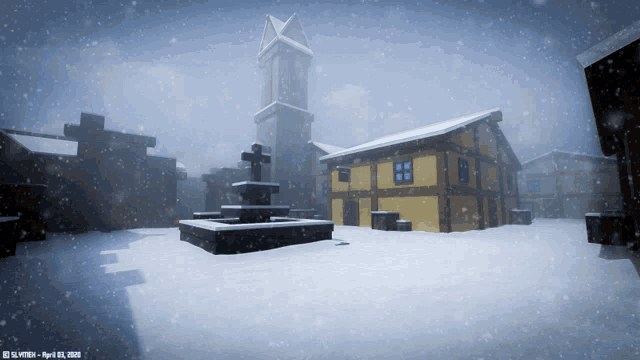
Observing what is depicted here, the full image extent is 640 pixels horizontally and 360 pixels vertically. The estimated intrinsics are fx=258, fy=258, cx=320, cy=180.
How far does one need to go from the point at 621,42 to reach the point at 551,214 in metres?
29.0

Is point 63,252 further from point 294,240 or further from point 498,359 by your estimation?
point 498,359

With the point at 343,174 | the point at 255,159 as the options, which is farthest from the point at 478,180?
the point at 255,159

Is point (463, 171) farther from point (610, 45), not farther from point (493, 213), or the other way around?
point (610, 45)

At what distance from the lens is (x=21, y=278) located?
4559 mm

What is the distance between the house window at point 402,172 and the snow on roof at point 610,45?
10009mm

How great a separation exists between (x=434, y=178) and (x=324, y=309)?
38.4 ft

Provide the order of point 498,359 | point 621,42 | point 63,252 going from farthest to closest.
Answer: point 63,252 < point 621,42 < point 498,359

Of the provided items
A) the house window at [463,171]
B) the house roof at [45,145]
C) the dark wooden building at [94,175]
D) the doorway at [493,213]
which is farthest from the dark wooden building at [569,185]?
the house roof at [45,145]

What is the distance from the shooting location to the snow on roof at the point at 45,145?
1512cm

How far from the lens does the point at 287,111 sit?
27.1 m

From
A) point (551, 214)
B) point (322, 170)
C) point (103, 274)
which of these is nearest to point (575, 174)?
point (551, 214)

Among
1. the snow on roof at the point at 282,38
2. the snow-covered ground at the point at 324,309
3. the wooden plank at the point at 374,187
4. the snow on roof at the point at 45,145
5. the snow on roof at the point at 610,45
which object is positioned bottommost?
the snow-covered ground at the point at 324,309

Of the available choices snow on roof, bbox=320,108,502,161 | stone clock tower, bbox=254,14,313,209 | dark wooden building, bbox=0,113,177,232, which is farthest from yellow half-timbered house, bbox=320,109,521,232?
dark wooden building, bbox=0,113,177,232

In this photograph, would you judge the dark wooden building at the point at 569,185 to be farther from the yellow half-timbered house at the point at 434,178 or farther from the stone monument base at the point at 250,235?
the stone monument base at the point at 250,235
